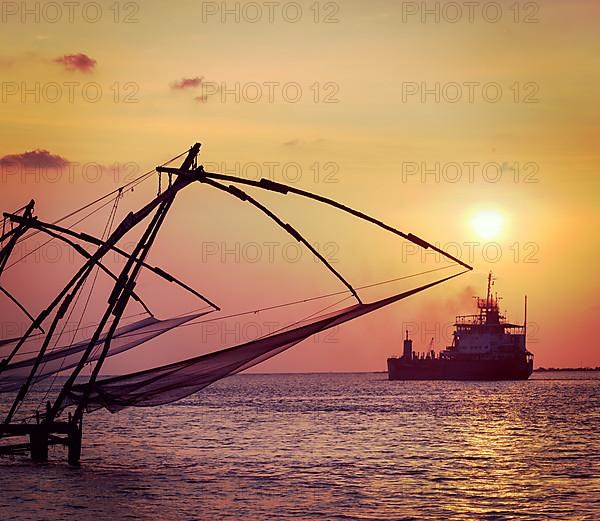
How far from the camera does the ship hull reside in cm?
16300

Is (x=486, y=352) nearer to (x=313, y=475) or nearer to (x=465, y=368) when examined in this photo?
(x=465, y=368)

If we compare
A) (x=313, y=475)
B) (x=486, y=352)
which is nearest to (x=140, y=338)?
(x=313, y=475)

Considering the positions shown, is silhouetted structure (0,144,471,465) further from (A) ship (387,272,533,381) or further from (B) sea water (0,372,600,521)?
(A) ship (387,272,533,381)

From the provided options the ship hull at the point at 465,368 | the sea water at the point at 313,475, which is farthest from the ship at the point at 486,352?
the sea water at the point at 313,475

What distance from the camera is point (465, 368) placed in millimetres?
163500

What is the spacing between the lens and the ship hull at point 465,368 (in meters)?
163

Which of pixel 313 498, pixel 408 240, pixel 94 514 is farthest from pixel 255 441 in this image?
pixel 408 240

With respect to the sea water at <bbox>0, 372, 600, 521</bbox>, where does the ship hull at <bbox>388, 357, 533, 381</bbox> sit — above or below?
above

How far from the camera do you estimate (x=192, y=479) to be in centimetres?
3147

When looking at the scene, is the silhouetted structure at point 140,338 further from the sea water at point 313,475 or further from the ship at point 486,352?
the ship at point 486,352

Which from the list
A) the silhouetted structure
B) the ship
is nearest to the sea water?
the silhouetted structure

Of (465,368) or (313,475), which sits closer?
(313,475)

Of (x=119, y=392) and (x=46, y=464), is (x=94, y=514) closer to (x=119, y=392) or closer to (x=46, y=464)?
(x=119, y=392)

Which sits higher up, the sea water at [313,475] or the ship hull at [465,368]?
the ship hull at [465,368]
